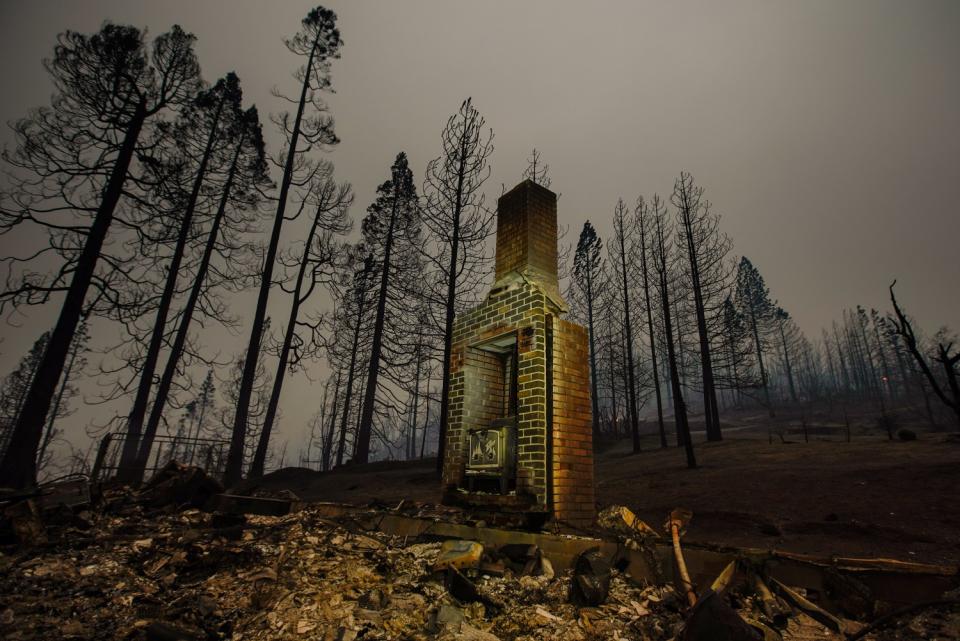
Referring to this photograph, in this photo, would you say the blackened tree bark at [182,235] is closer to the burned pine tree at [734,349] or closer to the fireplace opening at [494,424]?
the fireplace opening at [494,424]

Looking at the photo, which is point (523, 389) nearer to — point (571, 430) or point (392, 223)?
point (571, 430)

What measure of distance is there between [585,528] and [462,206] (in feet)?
35.9

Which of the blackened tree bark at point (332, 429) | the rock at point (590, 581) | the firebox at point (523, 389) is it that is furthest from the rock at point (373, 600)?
the blackened tree bark at point (332, 429)

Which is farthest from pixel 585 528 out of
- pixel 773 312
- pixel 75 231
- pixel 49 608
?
pixel 773 312

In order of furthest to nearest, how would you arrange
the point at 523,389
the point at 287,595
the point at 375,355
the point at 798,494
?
1. the point at 375,355
2. the point at 798,494
3. the point at 523,389
4. the point at 287,595

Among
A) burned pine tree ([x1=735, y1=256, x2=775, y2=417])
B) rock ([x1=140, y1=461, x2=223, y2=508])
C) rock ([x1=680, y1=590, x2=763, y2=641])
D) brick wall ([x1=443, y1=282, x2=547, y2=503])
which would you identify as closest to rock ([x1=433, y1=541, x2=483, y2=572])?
brick wall ([x1=443, y1=282, x2=547, y2=503])

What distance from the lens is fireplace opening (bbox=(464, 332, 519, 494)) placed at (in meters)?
4.71

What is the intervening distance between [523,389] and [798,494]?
661 centimetres

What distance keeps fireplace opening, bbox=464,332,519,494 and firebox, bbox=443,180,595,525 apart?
0.5 inches

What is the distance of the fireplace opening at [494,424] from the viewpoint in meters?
4.71

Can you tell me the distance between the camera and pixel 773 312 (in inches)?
1587

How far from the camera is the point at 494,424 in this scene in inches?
194

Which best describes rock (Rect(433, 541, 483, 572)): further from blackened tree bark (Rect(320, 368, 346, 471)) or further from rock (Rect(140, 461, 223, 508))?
blackened tree bark (Rect(320, 368, 346, 471))

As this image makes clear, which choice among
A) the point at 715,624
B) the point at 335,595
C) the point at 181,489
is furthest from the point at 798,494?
the point at 181,489
